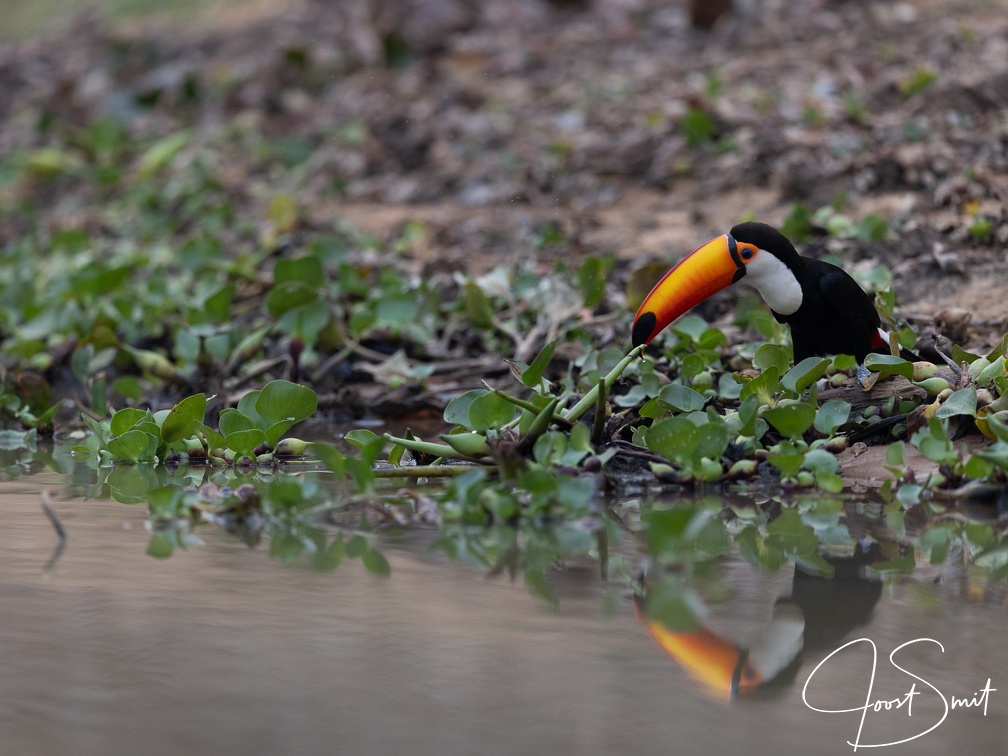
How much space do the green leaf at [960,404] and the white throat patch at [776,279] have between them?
0.63m

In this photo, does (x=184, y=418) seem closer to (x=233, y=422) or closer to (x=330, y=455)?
(x=233, y=422)

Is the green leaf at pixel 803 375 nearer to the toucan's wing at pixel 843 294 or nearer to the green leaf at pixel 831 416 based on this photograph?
the green leaf at pixel 831 416

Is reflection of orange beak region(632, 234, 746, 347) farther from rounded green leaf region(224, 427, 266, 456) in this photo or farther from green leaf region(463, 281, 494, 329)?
green leaf region(463, 281, 494, 329)

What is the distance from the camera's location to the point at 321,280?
428 cm

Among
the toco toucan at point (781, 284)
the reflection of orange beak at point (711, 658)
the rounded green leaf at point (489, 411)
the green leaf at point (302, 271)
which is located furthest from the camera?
the green leaf at point (302, 271)

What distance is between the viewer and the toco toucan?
3164 millimetres

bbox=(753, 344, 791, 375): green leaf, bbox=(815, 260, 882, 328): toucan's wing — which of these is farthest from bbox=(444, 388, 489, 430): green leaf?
bbox=(815, 260, 882, 328): toucan's wing

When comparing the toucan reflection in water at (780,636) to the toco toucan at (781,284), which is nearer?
the toucan reflection in water at (780,636)

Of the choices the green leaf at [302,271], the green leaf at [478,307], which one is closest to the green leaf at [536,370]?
the green leaf at [478,307]

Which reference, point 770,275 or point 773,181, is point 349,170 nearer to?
point 773,181

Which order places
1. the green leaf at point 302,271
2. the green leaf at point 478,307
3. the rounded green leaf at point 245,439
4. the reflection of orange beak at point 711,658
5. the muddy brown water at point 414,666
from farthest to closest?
the green leaf at point 302,271, the green leaf at point 478,307, the rounded green leaf at point 245,439, the reflection of orange beak at point 711,658, the muddy brown water at point 414,666

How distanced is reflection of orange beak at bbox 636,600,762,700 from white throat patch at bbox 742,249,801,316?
5.14 feet

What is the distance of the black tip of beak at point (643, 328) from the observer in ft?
10.0
